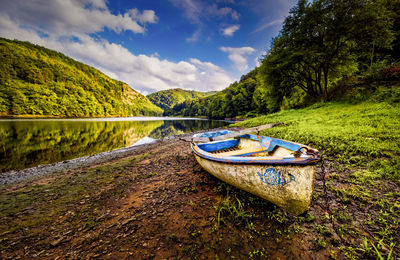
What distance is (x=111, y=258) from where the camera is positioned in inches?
107

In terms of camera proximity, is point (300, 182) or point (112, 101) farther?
point (112, 101)

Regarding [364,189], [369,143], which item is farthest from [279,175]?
[369,143]

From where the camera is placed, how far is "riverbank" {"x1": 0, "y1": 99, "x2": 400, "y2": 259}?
2682 mm

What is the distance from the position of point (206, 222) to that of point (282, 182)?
80.4 inches

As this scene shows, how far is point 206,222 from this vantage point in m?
3.43

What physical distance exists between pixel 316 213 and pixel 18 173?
1541cm

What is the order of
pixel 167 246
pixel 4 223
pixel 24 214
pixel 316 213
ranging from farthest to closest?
pixel 24 214, pixel 4 223, pixel 316 213, pixel 167 246

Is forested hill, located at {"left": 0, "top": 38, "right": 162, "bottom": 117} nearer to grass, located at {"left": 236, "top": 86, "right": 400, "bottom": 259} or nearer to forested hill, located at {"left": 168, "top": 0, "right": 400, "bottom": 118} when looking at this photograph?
forested hill, located at {"left": 168, "top": 0, "right": 400, "bottom": 118}

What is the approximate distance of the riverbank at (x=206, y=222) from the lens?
2682mm

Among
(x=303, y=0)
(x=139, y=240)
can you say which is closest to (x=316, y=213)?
(x=139, y=240)

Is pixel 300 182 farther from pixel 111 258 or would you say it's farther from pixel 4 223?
pixel 4 223

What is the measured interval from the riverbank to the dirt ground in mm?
19

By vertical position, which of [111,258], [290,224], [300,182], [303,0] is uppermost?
[303,0]

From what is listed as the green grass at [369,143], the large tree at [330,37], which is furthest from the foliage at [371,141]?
the large tree at [330,37]
